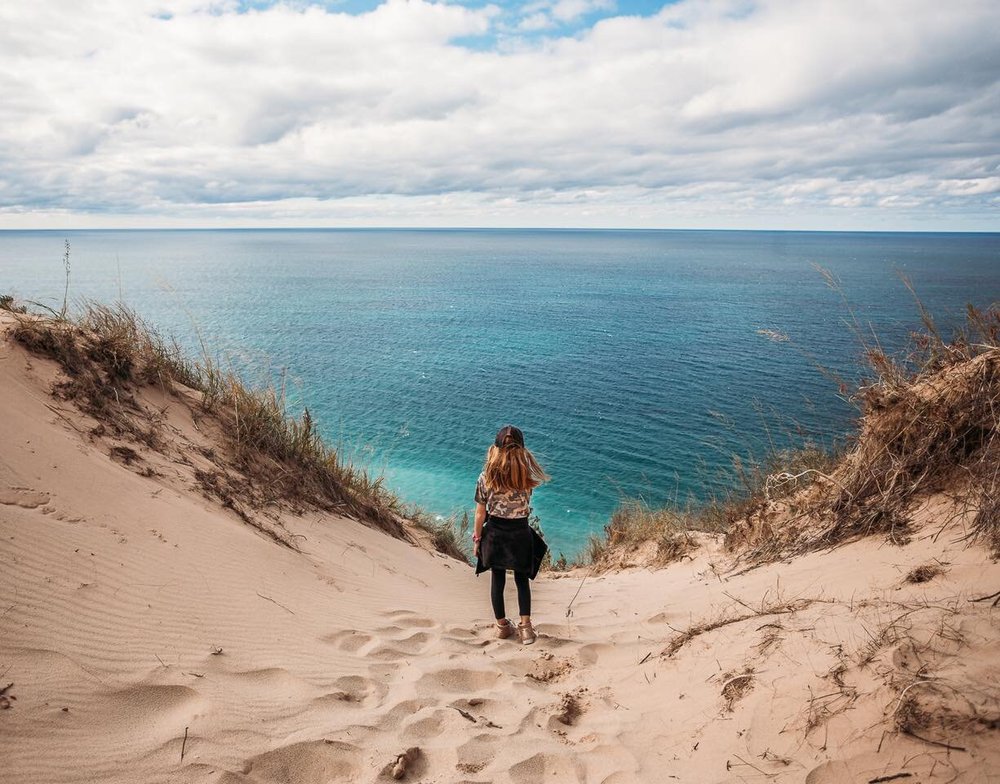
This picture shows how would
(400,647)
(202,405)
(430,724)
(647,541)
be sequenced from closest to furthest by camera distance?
(430,724)
(400,647)
(202,405)
(647,541)

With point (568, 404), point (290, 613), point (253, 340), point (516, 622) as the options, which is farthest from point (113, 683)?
point (253, 340)

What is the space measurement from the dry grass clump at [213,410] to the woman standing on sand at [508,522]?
3.11 metres

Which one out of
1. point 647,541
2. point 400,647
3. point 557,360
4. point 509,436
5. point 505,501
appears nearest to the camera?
point 400,647

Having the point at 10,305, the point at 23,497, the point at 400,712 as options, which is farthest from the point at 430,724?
the point at 10,305

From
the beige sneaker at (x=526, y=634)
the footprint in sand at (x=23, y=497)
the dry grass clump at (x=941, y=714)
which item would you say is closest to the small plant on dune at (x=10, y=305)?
the footprint in sand at (x=23, y=497)

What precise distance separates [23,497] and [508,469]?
3.94 meters

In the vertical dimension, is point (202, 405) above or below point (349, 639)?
above

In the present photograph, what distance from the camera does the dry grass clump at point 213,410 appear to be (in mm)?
7039

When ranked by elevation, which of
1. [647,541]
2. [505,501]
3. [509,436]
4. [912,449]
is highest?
[509,436]

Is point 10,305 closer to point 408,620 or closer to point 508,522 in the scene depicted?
point 408,620

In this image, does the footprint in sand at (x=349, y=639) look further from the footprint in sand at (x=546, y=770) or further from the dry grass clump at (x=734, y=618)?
the dry grass clump at (x=734, y=618)

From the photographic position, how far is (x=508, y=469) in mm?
5352

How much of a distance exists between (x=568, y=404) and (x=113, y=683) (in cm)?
2745

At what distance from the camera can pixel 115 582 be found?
4270 mm
